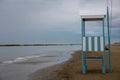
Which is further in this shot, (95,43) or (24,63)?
(24,63)

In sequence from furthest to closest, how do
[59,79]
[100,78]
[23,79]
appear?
[23,79]
[59,79]
[100,78]

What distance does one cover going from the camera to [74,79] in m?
12.5

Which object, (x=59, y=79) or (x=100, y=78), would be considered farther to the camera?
(x=59, y=79)

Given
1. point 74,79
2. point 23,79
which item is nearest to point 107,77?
point 74,79

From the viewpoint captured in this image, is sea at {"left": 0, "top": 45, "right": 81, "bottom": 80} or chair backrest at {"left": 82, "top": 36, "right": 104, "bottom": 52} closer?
chair backrest at {"left": 82, "top": 36, "right": 104, "bottom": 52}

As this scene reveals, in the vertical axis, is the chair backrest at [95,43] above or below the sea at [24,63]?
above

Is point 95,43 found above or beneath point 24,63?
above

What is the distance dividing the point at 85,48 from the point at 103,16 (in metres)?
1.88

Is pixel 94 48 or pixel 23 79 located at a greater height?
pixel 94 48

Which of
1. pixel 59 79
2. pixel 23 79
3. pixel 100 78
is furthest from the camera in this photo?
pixel 23 79

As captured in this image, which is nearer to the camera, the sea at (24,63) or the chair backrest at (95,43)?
the chair backrest at (95,43)

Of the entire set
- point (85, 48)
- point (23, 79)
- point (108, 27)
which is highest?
point (108, 27)

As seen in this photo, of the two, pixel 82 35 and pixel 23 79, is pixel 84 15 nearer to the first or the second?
pixel 82 35

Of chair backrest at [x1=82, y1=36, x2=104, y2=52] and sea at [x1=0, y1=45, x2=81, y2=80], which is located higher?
chair backrest at [x1=82, y1=36, x2=104, y2=52]
